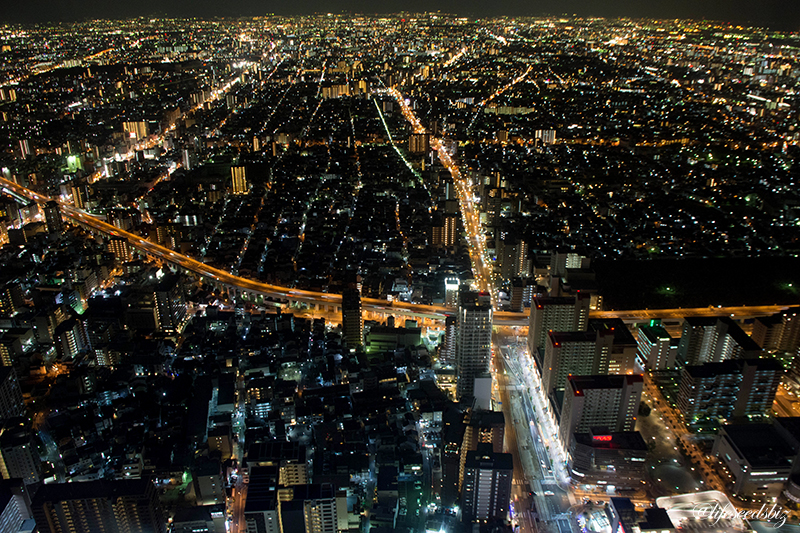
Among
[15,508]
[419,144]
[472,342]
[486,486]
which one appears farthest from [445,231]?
[15,508]

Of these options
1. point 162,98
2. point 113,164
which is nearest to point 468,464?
point 113,164

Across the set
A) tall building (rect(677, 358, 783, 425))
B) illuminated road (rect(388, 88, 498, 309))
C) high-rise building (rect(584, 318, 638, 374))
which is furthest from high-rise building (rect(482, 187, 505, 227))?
tall building (rect(677, 358, 783, 425))

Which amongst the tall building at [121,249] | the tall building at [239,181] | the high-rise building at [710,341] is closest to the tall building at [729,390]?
the high-rise building at [710,341]

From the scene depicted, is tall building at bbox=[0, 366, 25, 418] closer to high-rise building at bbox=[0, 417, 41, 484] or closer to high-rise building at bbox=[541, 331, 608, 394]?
high-rise building at bbox=[0, 417, 41, 484]

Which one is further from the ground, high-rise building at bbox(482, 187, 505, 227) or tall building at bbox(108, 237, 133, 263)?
high-rise building at bbox(482, 187, 505, 227)

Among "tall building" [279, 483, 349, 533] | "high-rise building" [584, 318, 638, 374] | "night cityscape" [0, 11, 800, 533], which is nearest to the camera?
"tall building" [279, 483, 349, 533]

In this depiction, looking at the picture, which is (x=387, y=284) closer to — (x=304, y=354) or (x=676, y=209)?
(x=304, y=354)

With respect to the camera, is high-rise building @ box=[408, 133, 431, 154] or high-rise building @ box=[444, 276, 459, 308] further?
high-rise building @ box=[408, 133, 431, 154]

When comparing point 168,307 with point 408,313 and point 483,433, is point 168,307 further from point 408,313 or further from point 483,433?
point 483,433

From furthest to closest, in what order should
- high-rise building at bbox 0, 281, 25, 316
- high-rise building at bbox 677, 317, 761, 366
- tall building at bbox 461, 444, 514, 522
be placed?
high-rise building at bbox 0, 281, 25, 316
high-rise building at bbox 677, 317, 761, 366
tall building at bbox 461, 444, 514, 522
